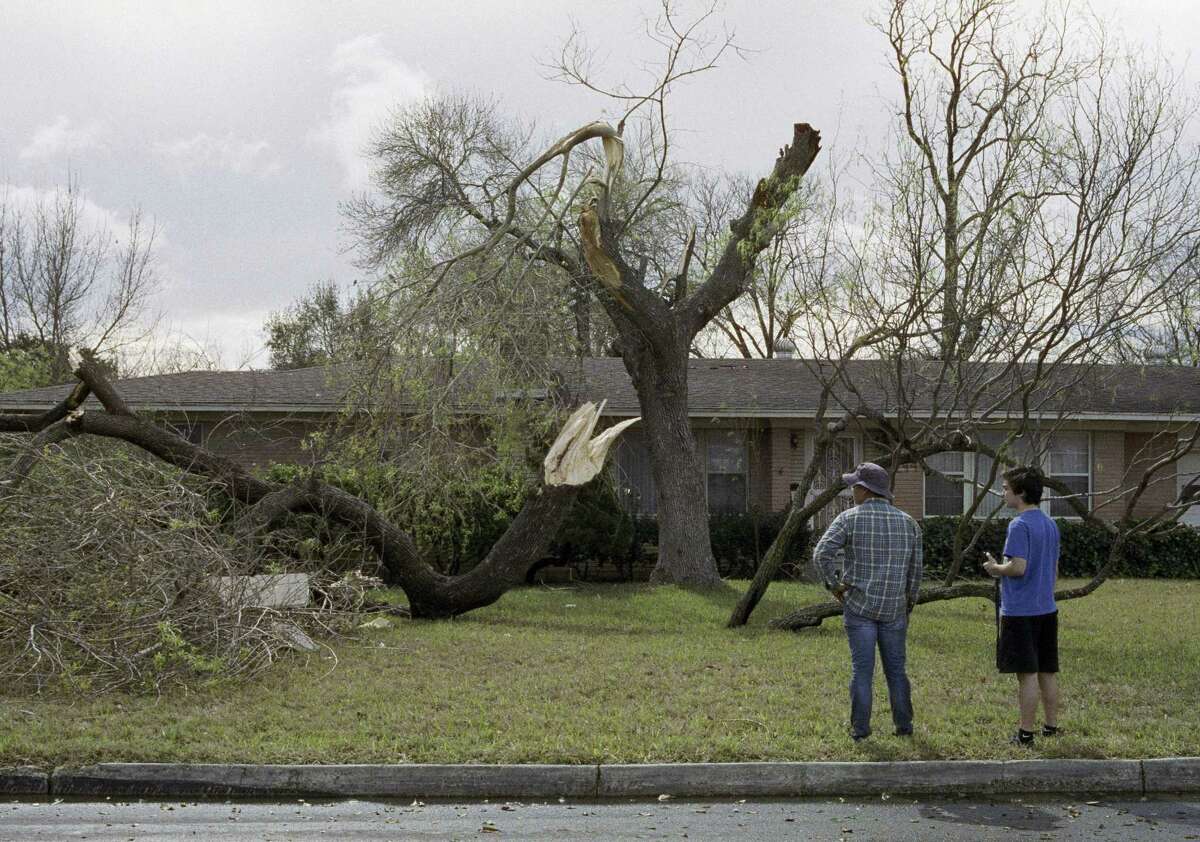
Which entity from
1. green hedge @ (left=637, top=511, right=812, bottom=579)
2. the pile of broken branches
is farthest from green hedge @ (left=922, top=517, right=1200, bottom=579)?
the pile of broken branches

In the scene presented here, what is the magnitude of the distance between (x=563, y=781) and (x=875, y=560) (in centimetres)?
239

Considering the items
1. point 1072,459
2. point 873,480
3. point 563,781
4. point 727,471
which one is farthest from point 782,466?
point 563,781

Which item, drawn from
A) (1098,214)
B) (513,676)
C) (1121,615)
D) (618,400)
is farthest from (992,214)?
(618,400)

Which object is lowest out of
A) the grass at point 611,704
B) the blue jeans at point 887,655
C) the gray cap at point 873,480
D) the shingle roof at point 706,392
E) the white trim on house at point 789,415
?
the grass at point 611,704

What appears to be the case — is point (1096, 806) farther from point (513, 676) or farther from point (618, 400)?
point (618, 400)

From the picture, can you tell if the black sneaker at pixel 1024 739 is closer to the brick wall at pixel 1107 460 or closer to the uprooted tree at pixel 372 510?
the uprooted tree at pixel 372 510

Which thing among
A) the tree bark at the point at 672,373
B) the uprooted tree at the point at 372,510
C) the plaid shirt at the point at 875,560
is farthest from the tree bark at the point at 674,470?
the plaid shirt at the point at 875,560

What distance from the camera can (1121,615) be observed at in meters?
14.4

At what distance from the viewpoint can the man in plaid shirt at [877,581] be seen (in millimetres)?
7410

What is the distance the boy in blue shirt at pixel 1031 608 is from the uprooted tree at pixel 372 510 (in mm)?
6543

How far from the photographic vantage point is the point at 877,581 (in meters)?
7.42

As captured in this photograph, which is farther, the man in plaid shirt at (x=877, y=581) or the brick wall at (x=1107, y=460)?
the brick wall at (x=1107, y=460)

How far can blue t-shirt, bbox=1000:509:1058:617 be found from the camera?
7.36 meters

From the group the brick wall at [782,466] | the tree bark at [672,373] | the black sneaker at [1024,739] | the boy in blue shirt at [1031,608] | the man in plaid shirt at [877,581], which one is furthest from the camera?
the brick wall at [782,466]
